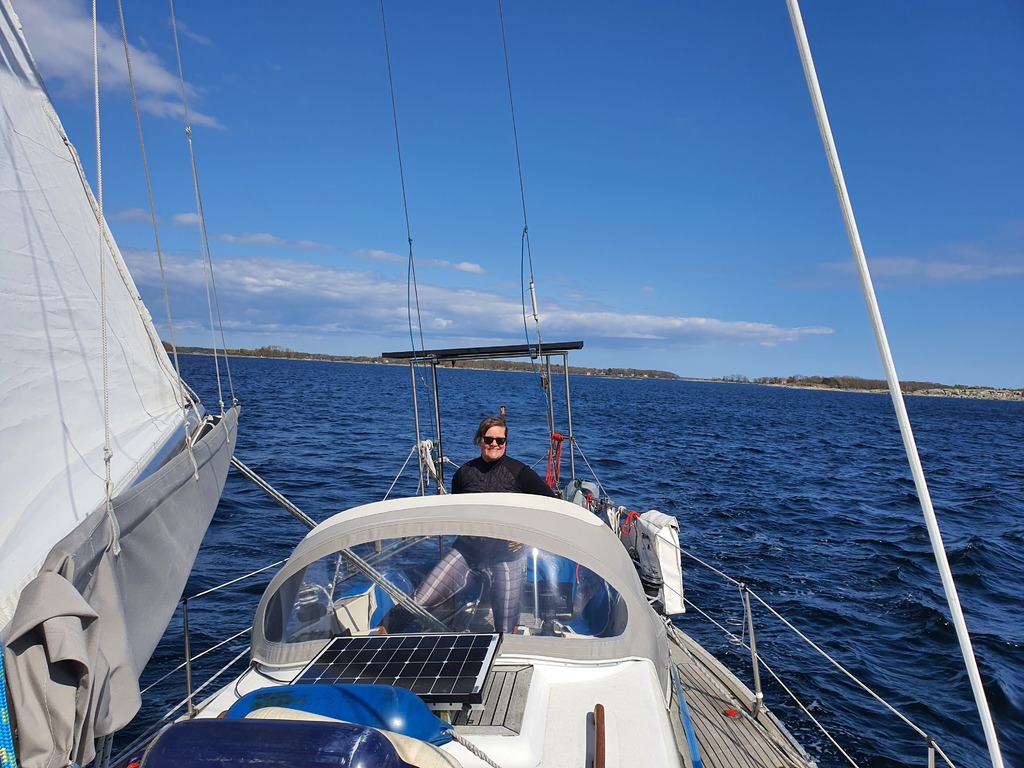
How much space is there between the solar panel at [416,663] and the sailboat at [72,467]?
93cm

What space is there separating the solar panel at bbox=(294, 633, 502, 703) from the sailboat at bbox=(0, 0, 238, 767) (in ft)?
3.04

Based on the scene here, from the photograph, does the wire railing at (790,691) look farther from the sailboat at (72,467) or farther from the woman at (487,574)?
the sailboat at (72,467)

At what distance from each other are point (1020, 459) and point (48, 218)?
45564mm

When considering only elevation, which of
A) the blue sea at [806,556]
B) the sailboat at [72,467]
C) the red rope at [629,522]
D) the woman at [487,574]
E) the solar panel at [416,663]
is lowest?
the blue sea at [806,556]

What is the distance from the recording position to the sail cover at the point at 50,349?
329 centimetres

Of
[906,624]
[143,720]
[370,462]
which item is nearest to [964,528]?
[906,624]

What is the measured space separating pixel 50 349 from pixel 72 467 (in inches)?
28.6

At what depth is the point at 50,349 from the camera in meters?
3.93

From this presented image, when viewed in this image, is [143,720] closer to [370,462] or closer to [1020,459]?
[370,462]

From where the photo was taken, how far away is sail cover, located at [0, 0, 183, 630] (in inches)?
130

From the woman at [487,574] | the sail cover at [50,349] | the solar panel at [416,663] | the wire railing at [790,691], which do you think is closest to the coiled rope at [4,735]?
the sail cover at [50,349]

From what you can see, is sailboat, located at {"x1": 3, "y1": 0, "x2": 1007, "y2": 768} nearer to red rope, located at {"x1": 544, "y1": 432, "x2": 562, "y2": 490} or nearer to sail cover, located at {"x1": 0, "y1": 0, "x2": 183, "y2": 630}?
sail cover, located at {"x1": 0, "y1": 0, "x2": 183, "y2": 630}

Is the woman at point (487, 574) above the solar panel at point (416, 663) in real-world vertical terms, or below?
above

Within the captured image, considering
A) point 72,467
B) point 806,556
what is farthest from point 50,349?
point 806,556
